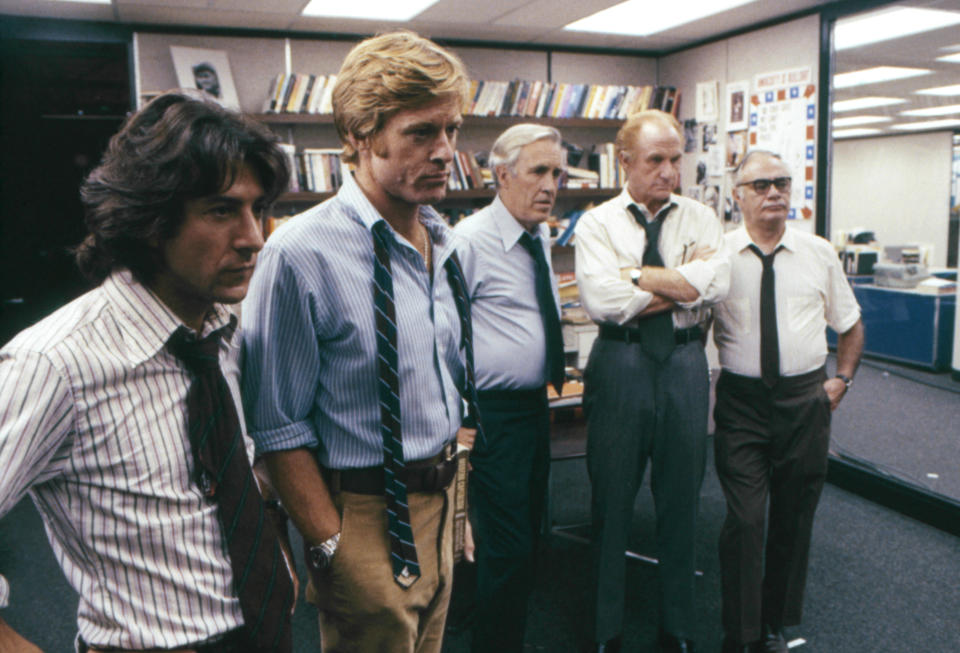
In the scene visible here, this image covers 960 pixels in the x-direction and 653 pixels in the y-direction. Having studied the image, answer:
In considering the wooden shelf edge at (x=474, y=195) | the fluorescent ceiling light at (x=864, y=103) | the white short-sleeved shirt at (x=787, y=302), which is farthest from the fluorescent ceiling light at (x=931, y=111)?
the white short-sleeved shirt at (x=787, y=302)

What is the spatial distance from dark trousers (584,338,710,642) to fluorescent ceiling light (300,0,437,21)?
2.83 m

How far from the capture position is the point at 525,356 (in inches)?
88.7

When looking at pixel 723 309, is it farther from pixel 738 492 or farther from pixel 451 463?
pixel 451 463

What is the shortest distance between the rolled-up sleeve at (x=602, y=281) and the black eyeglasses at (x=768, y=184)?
20.9 inches

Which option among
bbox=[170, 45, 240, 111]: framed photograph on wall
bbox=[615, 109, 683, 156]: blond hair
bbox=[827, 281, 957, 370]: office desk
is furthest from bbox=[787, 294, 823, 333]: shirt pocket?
bbox=[827, 281, 957, 370]: office desk

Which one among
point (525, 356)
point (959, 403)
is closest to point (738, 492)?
point (525, 356)

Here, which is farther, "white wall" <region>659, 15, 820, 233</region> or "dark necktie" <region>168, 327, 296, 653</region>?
"white wall" <region>659, 15, 820, 233</region>

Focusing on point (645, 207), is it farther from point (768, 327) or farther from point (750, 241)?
point (768, 327)

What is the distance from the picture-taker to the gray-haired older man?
2137 millimetres

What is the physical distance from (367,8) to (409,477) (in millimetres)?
3711

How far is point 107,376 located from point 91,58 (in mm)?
5016

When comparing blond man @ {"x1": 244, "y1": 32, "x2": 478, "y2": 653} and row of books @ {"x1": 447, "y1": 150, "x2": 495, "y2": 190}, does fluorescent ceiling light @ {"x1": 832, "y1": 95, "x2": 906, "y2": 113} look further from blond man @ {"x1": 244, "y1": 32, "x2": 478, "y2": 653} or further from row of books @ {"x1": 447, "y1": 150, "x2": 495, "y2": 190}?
blond man @ {"x1": 244, "y1": 32, "x2": 478, "y2": 653}

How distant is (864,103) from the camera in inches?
338

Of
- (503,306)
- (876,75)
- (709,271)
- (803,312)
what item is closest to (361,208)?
(503,306)
